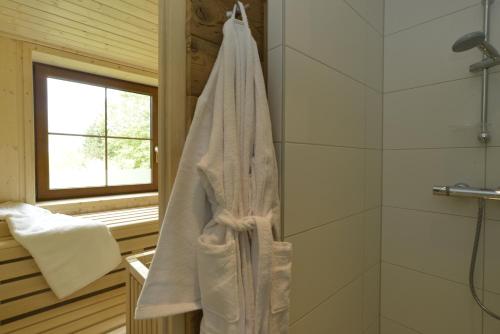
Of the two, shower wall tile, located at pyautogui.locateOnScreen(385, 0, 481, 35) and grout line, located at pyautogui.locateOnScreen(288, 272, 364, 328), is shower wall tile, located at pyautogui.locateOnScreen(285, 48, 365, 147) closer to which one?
shower wall tile, located at pyautogui.locateOnScreen(385, 0, 481, 35)

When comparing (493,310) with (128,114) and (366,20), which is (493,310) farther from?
(128,114)

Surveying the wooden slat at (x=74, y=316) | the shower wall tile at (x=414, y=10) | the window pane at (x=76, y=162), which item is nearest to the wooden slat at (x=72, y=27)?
the window pane at (x=76, y=162)

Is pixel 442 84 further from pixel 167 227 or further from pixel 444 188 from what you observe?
pixel 167 227

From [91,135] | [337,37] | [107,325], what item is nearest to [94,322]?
[107,325]

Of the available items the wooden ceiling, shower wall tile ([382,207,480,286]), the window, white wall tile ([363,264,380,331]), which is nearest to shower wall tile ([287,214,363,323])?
white wall tile ([363,264,380,331])

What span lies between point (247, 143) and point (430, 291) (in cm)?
102

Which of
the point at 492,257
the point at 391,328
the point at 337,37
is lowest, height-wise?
the point at 391,328

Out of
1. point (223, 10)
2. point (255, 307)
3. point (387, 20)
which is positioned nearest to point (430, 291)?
point (255, 307)

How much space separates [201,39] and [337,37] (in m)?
0.48

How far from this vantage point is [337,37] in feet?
2.66

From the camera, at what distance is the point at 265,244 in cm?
54

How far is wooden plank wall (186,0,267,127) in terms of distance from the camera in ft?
1.92

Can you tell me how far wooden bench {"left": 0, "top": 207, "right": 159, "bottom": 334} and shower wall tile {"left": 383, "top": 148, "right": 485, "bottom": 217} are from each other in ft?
5.83

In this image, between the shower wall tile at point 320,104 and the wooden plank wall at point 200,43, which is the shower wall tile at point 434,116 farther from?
the wooden plank wall at point 200,43
